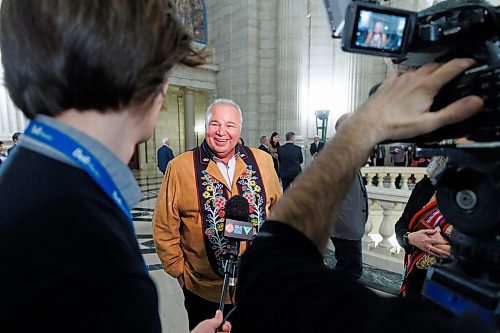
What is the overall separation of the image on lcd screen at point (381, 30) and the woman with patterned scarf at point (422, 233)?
1.01 meters

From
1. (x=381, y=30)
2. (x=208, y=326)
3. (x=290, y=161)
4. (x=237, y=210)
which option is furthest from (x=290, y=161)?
(x=381, y=30)

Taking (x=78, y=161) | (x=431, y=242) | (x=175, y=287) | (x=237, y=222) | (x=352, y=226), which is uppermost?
(x=78, y=161)

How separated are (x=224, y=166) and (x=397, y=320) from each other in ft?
4.99

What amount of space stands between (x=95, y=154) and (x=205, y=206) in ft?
3.91

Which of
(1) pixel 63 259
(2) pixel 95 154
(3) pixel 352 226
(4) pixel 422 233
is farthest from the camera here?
(3) pixel 352 226

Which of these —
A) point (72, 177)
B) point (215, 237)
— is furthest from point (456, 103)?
point (215, 237)

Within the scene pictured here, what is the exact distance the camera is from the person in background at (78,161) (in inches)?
15.8

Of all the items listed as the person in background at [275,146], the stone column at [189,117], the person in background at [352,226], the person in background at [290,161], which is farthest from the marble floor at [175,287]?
the stone column at [189,117]

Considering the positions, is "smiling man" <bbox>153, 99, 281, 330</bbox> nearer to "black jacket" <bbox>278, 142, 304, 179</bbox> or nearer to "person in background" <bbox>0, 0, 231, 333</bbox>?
"person in background" <bbox>0, 0, 231, 333</bbox>

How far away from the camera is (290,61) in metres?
10.6

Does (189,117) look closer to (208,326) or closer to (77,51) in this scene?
(208,326)

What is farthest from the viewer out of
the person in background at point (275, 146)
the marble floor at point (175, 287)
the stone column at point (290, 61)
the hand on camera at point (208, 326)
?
the stone column at point (290, 61)

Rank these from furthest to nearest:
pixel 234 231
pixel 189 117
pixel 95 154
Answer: pixel 189 117
pixel 234 231
pixel 95 154

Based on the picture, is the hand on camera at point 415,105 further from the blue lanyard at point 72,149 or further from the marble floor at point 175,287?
the marble floor at point 175,287
